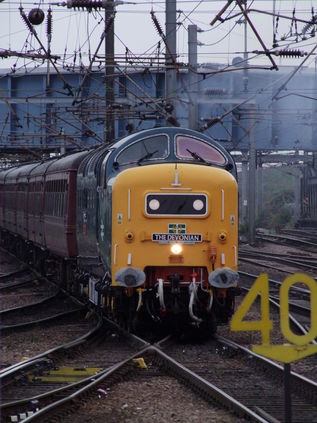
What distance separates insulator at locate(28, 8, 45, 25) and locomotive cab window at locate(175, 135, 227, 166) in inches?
311

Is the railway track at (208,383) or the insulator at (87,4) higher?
the insulator at (87,4)

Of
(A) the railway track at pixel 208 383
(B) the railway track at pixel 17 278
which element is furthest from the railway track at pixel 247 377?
(B) the railway track at pixel 17 278

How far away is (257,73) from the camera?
43281 mm

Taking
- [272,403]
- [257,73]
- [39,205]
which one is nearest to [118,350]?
[272,403]

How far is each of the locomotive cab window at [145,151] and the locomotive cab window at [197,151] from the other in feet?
0.65

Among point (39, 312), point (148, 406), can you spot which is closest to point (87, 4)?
point (39, 312)

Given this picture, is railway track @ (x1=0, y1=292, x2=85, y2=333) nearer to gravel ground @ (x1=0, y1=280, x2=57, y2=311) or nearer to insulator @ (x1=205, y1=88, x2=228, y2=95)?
gravel ground @ (x1=0, y1=280, x2=57, y2=311)

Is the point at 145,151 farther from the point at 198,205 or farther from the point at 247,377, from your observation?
the point at 247,377

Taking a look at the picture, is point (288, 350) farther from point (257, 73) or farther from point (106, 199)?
point (257, 73)

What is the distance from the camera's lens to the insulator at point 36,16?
62.8 feet

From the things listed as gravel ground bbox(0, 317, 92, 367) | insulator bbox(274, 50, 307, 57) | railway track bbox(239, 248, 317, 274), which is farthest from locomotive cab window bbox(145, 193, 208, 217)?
railway track bbox(239, 248, 317, 274)

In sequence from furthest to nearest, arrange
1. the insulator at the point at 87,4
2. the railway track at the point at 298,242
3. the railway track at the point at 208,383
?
the railway track at the point at 298,242, the insulator at the point at 87,4, the railway track at the point at 208,383

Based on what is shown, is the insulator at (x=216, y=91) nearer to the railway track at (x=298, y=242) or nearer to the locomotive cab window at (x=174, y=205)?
the railway track at (x=298, y=242)

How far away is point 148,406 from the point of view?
8289 millimetres
